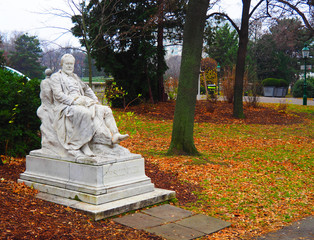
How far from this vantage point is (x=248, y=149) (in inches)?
473

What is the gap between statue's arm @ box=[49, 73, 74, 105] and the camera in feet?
22.1

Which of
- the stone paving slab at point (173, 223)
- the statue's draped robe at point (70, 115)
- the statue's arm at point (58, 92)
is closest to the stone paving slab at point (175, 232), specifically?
the stone paving slab at point (173, 223)

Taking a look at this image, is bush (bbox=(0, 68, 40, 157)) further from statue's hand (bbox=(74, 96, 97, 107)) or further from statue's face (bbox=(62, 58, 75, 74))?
statue's hand (bbox=(74, 96, 97, 107))

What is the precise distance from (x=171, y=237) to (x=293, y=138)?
10130mm

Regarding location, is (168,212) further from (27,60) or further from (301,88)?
(27,60)

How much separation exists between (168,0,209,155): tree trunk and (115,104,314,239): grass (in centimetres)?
51

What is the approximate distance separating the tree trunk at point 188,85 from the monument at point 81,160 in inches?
146

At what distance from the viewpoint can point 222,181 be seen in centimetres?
841

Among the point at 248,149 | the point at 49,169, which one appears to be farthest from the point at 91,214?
the point at 248,149

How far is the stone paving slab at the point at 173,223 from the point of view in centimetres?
542

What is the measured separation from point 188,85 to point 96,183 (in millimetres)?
5125

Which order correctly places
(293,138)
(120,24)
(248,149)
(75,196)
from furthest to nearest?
(120,24)
(293,138)
(248,149)
(75,196)

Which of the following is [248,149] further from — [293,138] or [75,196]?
[75,196]

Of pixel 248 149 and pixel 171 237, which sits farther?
pixel 248 149
